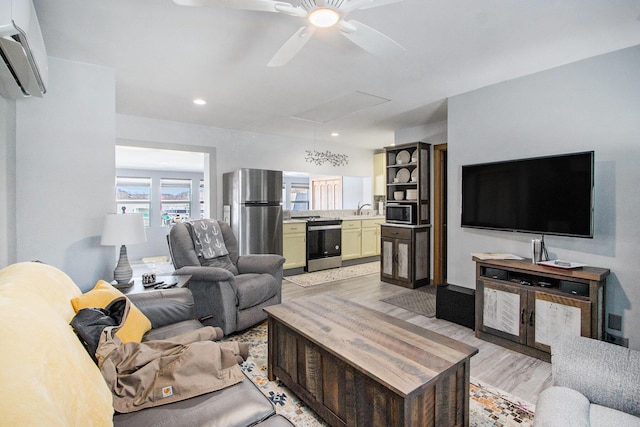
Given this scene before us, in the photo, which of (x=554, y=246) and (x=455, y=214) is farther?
(x=455, y=214)

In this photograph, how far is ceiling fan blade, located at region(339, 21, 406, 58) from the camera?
68.3 inches

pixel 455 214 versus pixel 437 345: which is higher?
pixel 455 214

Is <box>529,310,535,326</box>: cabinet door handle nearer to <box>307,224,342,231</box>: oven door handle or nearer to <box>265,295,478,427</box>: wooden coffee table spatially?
A: <box>265,295,478,427</box>: wooden coffee table

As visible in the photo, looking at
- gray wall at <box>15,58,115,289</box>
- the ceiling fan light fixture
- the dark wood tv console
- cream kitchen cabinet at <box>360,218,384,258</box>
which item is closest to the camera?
the ceiling fan light fixture

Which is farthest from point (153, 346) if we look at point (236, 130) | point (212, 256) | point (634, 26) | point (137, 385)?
point (236, 130)

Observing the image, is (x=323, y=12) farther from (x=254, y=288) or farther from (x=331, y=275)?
(x=331, y=275)

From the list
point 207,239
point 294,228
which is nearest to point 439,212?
point 294,228

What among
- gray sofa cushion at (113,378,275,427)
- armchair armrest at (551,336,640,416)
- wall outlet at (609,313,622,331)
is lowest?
wall outlet at (609,313,622,331)

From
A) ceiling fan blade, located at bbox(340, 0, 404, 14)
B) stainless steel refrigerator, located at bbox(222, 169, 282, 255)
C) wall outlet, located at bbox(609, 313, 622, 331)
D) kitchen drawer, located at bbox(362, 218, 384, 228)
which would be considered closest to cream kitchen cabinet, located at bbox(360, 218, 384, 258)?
kitchen drawer, located at bbox(362, 218, 384, 228)

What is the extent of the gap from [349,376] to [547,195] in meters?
2.39

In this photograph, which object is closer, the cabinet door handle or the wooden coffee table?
the wooden coffee table

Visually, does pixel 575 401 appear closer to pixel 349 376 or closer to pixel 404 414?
pixel 404 414

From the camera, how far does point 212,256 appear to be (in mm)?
3270

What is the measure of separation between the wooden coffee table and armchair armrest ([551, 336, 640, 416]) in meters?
0.37
